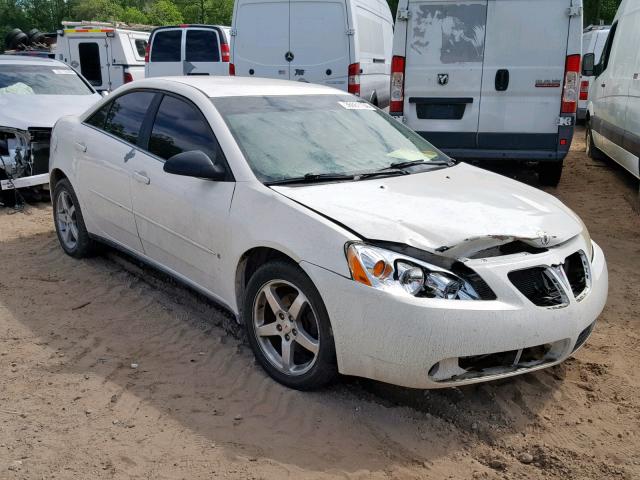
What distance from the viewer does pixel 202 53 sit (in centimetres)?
1388

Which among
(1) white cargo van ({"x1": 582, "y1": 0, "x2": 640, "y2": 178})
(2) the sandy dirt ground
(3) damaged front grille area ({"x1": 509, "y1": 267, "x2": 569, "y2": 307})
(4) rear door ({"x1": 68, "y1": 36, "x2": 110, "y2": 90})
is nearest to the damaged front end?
(2) the sandy dirt ground

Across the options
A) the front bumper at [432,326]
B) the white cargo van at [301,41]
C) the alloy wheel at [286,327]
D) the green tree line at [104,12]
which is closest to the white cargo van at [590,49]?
the white cargo van at [301,41]

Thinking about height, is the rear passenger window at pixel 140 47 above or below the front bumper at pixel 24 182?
above

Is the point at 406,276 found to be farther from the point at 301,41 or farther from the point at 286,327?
the point at 301,41

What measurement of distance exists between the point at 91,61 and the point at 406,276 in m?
15.2

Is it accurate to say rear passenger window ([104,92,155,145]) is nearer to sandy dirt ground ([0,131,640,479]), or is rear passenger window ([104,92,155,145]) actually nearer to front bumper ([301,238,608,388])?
sandy dirt ground ([0,131,640,479])

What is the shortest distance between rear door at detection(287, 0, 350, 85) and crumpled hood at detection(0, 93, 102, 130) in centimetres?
305

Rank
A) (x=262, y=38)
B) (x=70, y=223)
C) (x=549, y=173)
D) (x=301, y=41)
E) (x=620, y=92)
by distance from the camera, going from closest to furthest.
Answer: (x=70, y=223)
(x=620, y=92)
(x=549, y=173)
(x=301, y=41)
(x=262, y=38)

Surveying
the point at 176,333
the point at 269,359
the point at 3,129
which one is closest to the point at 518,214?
the point at 269,359

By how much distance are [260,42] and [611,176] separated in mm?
5502

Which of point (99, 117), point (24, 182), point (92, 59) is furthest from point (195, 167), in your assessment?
point (92, 59)

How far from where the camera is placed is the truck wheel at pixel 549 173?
344 inches

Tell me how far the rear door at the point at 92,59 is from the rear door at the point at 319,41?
794 cm

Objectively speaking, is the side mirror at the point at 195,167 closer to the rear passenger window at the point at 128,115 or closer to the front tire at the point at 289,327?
the front tire at the point at 289,327
